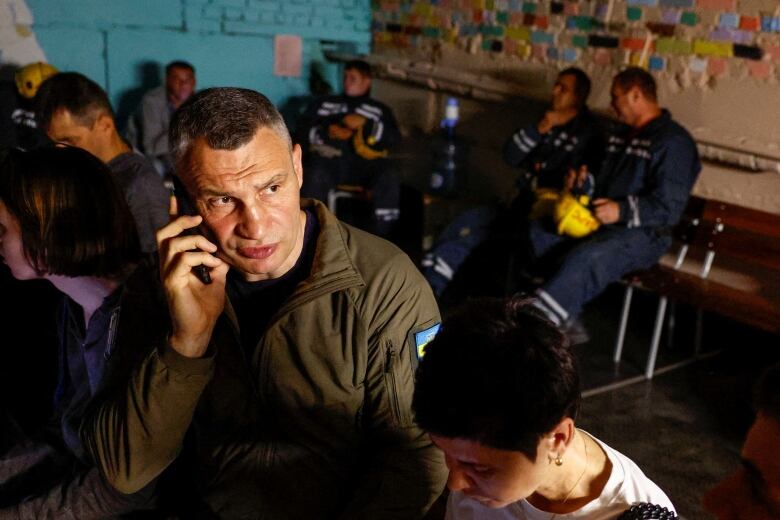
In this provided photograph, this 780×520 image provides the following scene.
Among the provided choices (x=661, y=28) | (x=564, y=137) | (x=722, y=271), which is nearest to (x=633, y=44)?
(x=661, y=28)

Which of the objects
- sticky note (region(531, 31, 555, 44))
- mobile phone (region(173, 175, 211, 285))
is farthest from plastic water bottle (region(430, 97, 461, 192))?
mobile phone (region(173, 175, 211, 285))

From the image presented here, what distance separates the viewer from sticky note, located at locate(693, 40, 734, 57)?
383cm

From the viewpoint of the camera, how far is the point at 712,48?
3.91 meters

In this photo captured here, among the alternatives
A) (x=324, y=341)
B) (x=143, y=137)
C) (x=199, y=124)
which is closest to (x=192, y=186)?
(x=199, y=124)

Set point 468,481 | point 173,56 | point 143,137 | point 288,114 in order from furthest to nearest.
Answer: point 288,114 < point 173,56 < point 143,137 < point 468,481

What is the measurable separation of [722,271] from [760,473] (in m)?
3.33

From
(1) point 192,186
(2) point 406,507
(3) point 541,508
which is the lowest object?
(2) point 406,507

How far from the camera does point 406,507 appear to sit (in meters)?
1.40

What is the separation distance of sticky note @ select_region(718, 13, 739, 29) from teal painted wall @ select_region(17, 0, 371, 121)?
3.61 meters

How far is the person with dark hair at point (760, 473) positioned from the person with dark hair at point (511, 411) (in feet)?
0.49

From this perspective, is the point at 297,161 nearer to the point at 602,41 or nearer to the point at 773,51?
the point at 773,51

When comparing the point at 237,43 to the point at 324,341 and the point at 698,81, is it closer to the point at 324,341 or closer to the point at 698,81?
the point at 698,81

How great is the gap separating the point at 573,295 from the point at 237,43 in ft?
13.5

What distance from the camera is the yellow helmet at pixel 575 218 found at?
148 inches
